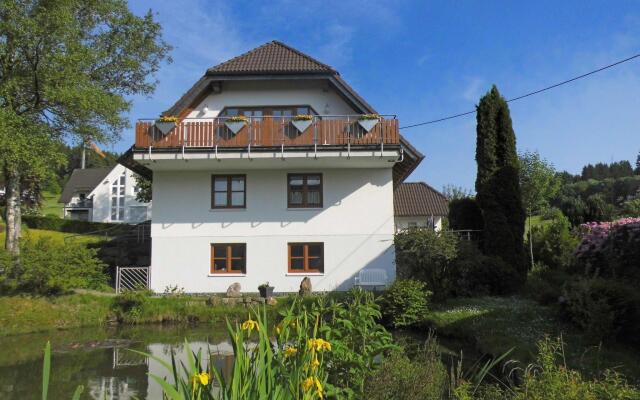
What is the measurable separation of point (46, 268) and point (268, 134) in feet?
27.5

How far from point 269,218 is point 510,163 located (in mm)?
8950

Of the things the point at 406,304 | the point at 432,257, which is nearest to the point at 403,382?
the point at 406,304

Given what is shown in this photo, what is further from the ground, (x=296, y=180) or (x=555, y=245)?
(x=296, y=180)

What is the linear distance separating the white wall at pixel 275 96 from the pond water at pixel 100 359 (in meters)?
9.15

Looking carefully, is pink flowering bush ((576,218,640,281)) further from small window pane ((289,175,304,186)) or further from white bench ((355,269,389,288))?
small window pane ((289,175,304,186))

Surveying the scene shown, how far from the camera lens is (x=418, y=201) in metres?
41.9

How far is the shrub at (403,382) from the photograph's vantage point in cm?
443

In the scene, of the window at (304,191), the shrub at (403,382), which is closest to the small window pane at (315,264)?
the window at (304,191)

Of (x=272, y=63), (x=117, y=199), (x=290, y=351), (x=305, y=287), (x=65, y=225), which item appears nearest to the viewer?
Result: (x=290, y=351)

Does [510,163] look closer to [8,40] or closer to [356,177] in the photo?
[356,177]

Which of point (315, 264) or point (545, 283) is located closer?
point (545, 283)

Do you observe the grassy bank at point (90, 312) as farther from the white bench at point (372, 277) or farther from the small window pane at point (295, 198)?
the small window pane at point (295, 198)

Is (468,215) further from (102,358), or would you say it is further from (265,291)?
(102,358)

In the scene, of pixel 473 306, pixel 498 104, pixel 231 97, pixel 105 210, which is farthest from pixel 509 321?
pixel 105 210
